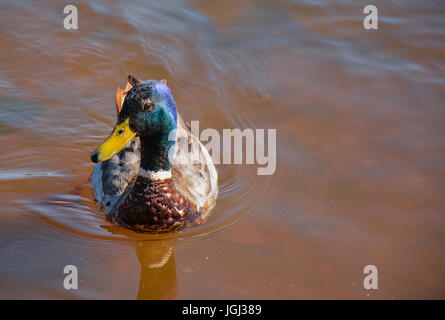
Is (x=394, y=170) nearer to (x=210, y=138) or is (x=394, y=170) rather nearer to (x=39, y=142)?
(x=210, y=138)

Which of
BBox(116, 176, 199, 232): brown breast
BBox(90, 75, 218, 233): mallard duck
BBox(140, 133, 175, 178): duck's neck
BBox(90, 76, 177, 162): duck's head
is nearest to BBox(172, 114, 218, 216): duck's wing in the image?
BBox(90, 75, 218, 233): mallard duck

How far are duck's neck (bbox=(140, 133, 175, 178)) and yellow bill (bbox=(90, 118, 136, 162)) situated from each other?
26 centimetres

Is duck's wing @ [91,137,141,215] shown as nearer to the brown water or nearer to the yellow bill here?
the brown water

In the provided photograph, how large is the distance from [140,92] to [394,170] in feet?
9.46

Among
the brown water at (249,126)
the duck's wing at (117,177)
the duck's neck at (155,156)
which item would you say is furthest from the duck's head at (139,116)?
the brown water at (249,126)

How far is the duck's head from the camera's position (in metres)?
4.43

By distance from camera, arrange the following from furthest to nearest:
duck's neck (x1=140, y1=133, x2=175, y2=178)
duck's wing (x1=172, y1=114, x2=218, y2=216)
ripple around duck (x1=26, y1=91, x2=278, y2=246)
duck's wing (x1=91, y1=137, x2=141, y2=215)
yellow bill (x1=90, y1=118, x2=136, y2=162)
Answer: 1. duck's wing (x1=172, y1=114, x2=218, y2=216)
2. duck's wing (x1=91, y1=137, x2=141, y2=215)
3. ripple around duck (x1=26, y1=91, x2=278, y2=246)
4. duck's neck (x1=140, y1=133, x2=175, y2=178)
5. yellow bill (x1=90, y1=118, x2=136, y2=162)

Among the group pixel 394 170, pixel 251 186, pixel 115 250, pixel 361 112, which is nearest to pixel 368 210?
pixel 394 170

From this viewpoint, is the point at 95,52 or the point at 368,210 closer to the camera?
the point at 368,210

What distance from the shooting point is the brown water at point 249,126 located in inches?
183

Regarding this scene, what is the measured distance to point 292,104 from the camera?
679cm

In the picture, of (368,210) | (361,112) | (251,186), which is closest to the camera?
(368,210)

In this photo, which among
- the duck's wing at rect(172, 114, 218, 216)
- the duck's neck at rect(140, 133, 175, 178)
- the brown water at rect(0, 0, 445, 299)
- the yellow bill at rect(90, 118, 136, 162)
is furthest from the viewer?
the duck's wing at rect(172, 114, 218, 216)

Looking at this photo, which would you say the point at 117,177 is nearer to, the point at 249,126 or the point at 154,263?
the point at 154,263
